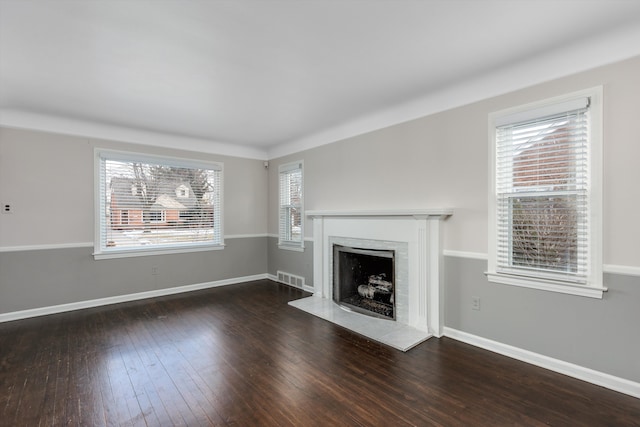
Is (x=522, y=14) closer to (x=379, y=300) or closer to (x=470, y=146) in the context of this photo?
(x=470, y=146)

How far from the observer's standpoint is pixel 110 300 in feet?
14.4

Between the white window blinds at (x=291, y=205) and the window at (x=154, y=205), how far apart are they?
1.15 m

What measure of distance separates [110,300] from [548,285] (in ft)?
17.9

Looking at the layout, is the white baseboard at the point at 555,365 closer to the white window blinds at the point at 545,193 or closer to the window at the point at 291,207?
the white window blinds at the point at 545,193

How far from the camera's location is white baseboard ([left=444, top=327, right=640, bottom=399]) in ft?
7.16

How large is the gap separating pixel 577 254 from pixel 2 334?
585 centimetres

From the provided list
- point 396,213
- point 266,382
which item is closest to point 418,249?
point 396,213

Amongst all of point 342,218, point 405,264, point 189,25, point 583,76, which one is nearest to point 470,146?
point 583,76

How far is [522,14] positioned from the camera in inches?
78.0

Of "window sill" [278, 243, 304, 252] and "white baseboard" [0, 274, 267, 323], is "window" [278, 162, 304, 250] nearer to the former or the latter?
"window sill" [278, 243, 304, 252]

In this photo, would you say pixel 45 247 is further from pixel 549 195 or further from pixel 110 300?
pixel 549 195

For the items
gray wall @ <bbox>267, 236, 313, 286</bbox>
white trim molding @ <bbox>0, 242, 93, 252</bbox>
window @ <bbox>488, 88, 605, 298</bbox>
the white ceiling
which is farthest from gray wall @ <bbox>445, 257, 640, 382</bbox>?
white trim molding @ <bbox>0, 242, 93, 252</bbox>

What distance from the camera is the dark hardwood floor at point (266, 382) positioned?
6.41ft

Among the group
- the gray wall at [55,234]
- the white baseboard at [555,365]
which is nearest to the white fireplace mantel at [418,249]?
the white baseboard at [555,365]
